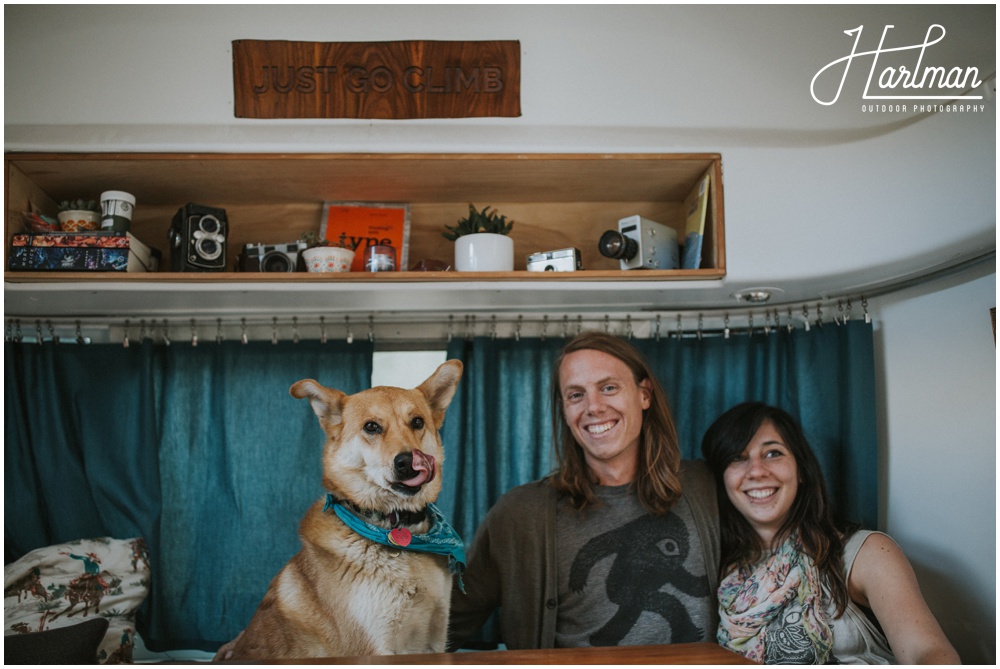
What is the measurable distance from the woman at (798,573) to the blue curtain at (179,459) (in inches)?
42.4

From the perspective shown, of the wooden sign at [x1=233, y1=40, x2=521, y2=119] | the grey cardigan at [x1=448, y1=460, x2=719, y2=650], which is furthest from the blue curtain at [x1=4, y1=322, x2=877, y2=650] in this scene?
the wooden sign at [x1=233, y1=40, x2=521, y2=119]

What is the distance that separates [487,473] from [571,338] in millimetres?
457

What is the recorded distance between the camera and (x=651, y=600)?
1.77 meters

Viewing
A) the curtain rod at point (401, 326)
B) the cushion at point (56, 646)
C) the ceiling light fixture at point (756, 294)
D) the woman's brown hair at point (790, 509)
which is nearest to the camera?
the cushion at point (56, 646)

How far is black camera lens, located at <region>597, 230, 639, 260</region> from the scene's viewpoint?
6.21ft

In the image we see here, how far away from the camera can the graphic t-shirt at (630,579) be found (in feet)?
5.77

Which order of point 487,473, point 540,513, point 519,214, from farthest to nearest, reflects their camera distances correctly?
point 519,214 < point 487,473 < point 540,513

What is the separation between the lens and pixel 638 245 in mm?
1916

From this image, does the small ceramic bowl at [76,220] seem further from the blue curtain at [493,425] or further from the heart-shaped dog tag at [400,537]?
the heart-shaped dog tag at [400,537]

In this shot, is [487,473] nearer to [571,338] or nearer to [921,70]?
[571,338]

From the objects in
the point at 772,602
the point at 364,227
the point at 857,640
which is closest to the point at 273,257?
the point at 364,227

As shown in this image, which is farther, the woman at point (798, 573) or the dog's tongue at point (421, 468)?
the dog's tongue at point (421, 468)

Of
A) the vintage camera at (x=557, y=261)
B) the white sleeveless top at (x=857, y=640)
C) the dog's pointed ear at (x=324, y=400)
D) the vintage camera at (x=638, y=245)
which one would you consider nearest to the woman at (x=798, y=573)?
the white sleeveless top at (x=857, y=640)

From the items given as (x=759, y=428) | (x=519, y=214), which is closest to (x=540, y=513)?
(x=759, y=428)
